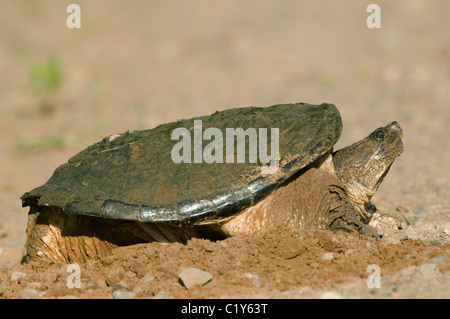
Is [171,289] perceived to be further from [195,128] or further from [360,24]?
[360,24]

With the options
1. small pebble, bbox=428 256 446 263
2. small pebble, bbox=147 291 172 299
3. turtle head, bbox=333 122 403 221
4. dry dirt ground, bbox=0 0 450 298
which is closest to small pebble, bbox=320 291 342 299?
dry dirt ground, bbox=0 0 450 298

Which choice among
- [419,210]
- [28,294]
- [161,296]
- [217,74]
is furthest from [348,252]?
[217,74]

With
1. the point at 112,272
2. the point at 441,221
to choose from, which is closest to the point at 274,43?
the point at 441,221

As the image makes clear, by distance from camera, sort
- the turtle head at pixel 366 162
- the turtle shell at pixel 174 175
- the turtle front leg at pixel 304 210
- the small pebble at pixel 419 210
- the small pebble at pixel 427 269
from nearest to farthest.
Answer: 1. the small pebble at pixel 427 269
2. the turtle shell at pixel 174 175
3. the turtle front leg at pixel 304 210
4. the turtle head at pixel 366 162
5. the small pebble at pixel 419 210

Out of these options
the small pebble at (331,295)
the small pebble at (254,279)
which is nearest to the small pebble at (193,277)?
the small pebble at (254,279)

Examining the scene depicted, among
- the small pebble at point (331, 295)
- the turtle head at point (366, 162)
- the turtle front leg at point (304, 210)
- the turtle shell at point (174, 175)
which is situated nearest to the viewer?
the small pebble at point (331, 295)

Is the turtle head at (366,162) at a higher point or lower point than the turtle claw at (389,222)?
higher

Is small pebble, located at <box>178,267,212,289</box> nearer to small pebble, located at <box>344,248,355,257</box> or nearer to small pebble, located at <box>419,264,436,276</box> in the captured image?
small pebble, located at <box>344,248,355,257</box>

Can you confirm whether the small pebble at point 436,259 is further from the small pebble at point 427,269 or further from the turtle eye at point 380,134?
the turtle eye at point 380,134
